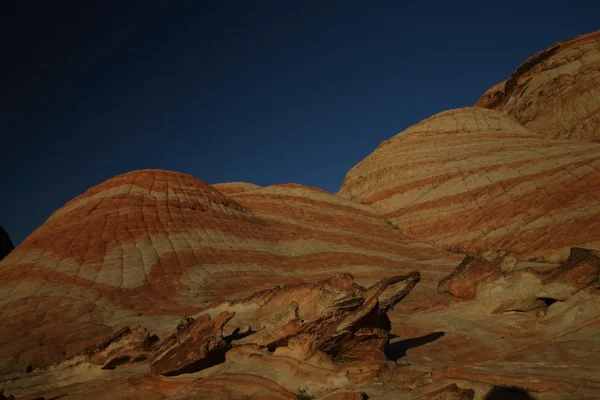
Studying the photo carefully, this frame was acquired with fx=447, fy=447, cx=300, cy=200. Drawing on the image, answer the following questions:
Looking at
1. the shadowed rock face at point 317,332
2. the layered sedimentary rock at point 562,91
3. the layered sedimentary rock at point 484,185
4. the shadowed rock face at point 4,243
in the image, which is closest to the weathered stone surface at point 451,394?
→ the shadowed rock face at point 317,332

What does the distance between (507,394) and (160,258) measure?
23.0 meters

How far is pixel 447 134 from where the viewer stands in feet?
174

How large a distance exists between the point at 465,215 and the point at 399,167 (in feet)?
45.7

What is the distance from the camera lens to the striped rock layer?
1866 cm

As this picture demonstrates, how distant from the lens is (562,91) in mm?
50406

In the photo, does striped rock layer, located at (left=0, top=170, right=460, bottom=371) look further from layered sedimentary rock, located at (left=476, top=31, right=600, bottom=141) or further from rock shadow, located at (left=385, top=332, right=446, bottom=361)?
layered sedimentary rock, located at (left=476, top=31, right=600, bottom=141)

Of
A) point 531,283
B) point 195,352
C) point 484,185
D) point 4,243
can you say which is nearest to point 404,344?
point 531,283

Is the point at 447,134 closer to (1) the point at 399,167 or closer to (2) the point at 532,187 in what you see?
(1) the point at 399,167

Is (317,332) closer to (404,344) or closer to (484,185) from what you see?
(404,344)

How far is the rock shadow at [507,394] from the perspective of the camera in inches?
281

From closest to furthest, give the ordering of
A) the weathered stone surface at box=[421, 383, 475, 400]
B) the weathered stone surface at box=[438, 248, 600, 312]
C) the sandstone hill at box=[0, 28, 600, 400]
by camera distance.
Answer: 1. the weathered stone surface at box=[421, 383, 475, 400]
2. the sandstone hill at box=[0, 28, 600, 400]
3. the weathered stone surface at box=[438, 248, 600, 312]

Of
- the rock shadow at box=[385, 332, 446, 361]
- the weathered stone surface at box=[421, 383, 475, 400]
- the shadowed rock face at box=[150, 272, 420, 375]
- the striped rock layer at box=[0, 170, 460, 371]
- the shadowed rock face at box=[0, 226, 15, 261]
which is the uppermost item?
the shadowed rock face at box=[0, 226, 15, 261]

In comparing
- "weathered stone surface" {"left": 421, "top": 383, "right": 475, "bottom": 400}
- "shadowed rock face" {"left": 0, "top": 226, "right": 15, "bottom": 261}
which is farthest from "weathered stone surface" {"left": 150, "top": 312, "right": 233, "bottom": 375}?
"shadowed rock face" {"left": 0, "top": 226, "right": 15, "bottom": 261}

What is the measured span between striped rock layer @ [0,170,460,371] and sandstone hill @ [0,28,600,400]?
165 mm
